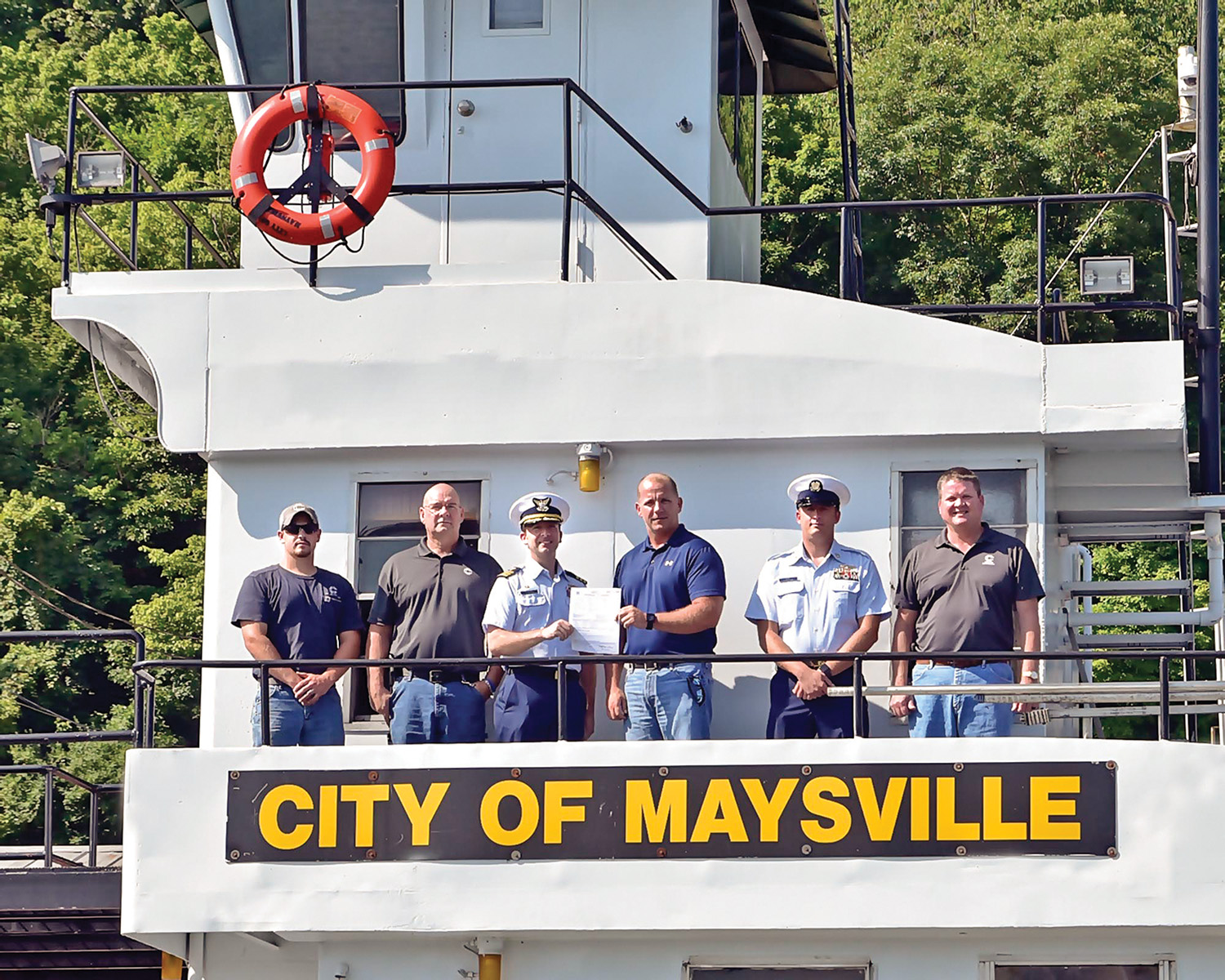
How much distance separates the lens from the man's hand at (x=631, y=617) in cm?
864

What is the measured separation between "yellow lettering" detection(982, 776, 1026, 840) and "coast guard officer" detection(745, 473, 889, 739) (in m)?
0.76

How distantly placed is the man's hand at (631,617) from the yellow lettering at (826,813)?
42.7 inches

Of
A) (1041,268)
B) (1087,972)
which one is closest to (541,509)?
(1041,268)

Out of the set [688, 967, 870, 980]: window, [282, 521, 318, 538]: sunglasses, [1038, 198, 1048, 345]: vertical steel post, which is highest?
[1038, 198, 1048, 345]: vertical steel post

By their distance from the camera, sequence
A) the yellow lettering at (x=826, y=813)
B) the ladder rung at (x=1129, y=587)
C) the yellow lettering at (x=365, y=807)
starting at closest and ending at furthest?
the yellow lettering at (x=826, y=813), the yellow lettering at (x=365, y=807), the ladder rung at (x=1129, y=587)

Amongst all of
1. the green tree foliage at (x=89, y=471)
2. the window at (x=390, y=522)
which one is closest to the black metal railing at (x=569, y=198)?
the window at (x=390, y=522)

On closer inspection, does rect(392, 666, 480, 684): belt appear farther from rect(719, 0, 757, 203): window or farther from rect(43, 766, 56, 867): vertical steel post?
rect(719, 0, 757, 203): window

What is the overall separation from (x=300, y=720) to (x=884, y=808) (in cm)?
277

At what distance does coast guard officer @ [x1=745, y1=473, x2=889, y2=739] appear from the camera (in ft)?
28.7

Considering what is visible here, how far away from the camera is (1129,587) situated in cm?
1068

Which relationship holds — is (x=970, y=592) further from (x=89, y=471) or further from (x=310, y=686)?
(x=89, y=471)

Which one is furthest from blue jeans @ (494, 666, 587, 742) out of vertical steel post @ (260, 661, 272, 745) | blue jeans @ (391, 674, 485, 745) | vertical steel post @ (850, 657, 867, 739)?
vertical steel post @ (850, 657, 867, 739)

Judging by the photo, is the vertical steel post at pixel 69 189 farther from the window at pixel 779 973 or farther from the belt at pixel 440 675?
the window at pixel 779 973

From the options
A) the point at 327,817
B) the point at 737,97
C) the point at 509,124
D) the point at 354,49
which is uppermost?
the point at 737,97
